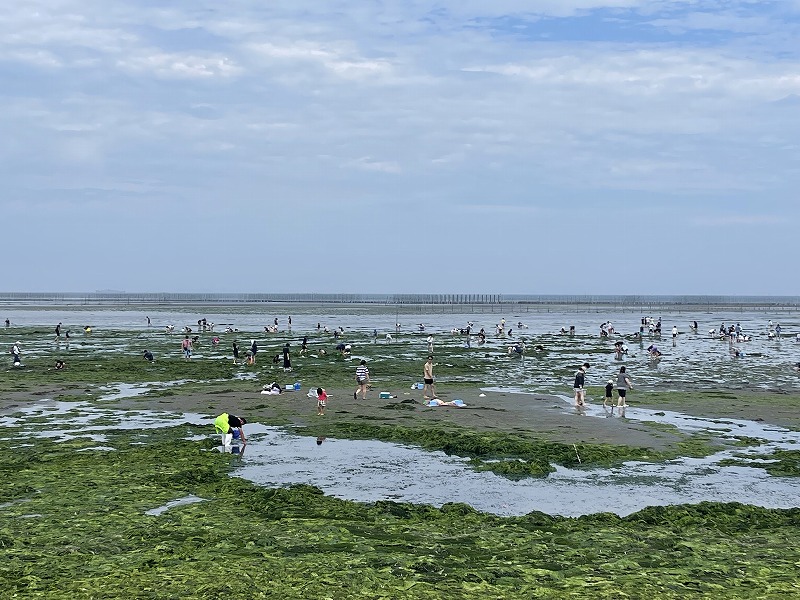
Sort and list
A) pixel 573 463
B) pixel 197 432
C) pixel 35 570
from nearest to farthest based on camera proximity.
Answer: pixel 35 570
pixel 573 463
pixel 197 432

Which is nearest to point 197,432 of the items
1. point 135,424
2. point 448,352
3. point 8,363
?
point 135,424

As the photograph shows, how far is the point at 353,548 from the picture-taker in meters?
14.0

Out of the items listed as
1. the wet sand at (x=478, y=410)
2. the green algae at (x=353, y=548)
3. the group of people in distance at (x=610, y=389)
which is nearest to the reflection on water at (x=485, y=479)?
the green algae at (x=353, y=548)

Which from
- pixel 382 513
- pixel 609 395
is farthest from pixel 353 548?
pixel 609 395

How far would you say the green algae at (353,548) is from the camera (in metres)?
12.1

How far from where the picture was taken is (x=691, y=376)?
1742 inches

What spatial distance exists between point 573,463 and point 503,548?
318 inches

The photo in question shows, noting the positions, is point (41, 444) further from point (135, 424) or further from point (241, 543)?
point (241, 543)

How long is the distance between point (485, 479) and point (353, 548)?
650 cm

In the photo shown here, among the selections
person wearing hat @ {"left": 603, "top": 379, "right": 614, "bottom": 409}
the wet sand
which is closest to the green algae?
the wet sand

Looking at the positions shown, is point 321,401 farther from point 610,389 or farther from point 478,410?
point 610,389

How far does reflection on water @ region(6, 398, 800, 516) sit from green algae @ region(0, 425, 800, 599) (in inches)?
44.2

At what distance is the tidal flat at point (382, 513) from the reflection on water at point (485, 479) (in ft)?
1.44

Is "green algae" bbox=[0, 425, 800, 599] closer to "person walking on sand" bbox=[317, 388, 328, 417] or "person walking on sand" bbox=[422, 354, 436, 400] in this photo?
"person walking on sand" bbox=[317, 388, 328, 417]
